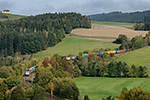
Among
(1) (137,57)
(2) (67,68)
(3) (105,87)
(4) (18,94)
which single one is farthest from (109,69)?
(4) (18,94)

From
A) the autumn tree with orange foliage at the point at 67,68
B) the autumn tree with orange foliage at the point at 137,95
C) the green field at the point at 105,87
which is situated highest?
the autumn tree with orange foliage at the point at 137,95

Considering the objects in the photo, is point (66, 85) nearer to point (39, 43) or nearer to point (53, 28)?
point (39, 43)

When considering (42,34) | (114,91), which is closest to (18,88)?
(114,91)

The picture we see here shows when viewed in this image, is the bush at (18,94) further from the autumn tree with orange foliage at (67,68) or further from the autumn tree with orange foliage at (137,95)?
the autumn tree with orange foliage at (67,68)

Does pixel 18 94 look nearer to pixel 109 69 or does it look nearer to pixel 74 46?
pixel 109 69

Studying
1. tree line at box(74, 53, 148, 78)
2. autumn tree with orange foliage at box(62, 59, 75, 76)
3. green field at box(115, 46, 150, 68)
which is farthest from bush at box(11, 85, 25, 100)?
green field at box(115, 46, 150, 68)

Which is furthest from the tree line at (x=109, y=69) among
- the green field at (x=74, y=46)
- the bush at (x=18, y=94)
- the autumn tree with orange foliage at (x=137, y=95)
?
the bush at (x=18, y=94)
